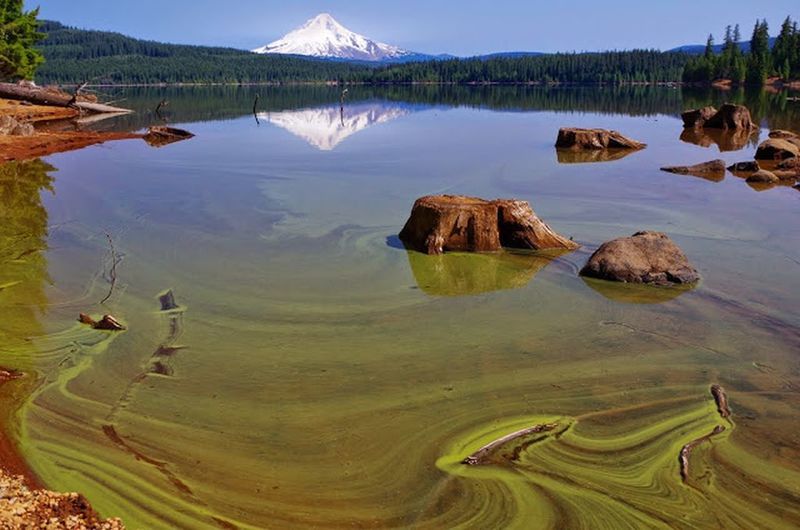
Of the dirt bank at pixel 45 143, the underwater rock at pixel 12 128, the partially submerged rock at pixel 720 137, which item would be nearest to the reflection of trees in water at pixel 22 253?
the dirt bank at pixel 45 143

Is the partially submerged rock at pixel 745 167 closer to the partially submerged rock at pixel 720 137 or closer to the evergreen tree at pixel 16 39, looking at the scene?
the partially submerged rock at pixel 720 137

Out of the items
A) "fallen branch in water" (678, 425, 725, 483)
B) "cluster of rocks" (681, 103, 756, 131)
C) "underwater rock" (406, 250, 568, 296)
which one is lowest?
"fallen branch in water" (678, 425, 725, 483)

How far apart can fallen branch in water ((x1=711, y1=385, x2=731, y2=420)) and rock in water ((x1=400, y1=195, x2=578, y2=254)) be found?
501 centimetres

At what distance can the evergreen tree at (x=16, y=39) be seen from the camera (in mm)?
40375

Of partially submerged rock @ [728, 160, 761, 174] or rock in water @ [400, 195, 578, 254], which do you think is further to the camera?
partially submerged rock @ [728, 160, 761, 174]

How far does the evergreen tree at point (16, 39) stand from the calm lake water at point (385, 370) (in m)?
32.5

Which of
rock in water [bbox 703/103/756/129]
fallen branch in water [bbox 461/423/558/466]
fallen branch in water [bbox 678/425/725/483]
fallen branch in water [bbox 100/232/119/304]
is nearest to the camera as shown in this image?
fallen branch in water [bbox 678/425/725/483]

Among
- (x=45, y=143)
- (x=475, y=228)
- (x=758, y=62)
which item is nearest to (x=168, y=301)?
(x=475, y=228)

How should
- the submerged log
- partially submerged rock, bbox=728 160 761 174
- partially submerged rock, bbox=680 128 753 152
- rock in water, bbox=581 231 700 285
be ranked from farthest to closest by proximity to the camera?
the submerged log, partially submerged rock, bbox=680 128 753 152, partially submerged rock, bbox=728 160 761 174, rock in water, bbox=581 231 700 285

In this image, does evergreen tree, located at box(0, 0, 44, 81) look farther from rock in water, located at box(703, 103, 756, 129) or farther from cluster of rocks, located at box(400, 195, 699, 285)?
rock in water, located at box(703, 103, 756, 129)

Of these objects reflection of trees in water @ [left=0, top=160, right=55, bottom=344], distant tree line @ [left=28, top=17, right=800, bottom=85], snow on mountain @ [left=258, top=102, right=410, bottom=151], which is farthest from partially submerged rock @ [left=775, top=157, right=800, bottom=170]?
distant tree line @ [left=28, top=17, right=800, bottom=85]

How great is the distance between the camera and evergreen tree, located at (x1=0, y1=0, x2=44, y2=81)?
4038 cm

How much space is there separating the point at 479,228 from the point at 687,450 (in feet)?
20.0

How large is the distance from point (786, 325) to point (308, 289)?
18.9ft
